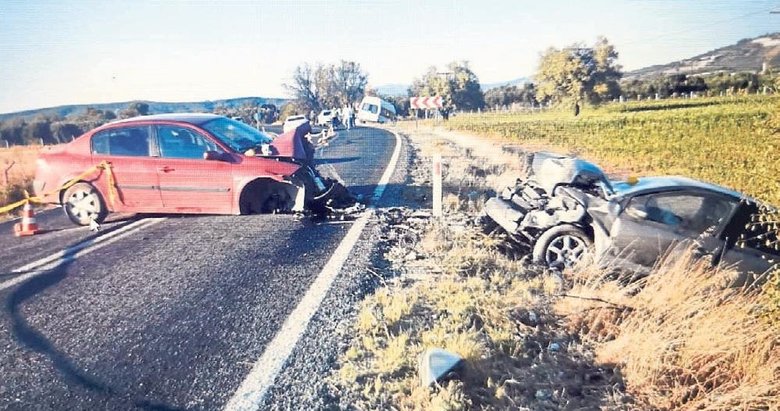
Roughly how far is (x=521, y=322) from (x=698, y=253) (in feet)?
6.97

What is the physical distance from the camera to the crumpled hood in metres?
8.02

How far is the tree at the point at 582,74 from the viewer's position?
209 ft

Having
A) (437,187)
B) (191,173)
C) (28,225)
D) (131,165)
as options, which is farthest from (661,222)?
(28,225)

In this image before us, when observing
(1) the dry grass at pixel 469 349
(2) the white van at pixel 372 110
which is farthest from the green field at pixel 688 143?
(2) the white van at pixel 372 110

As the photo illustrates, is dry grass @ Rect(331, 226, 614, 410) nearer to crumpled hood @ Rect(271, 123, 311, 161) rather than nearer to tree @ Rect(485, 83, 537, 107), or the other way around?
crumpled hood @ Rect(271, 123, 311, 161)

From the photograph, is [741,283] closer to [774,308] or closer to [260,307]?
[774,308]

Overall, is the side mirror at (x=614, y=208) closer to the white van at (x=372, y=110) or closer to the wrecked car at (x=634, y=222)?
the wrecked car at (x=634, y=222)

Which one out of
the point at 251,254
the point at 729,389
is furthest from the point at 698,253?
the point at 251,254

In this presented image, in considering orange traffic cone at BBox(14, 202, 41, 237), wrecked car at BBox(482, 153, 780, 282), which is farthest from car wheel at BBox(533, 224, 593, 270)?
orange traffic cone at BBox(14, 202, 41, 237)

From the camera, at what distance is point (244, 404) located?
2842mm

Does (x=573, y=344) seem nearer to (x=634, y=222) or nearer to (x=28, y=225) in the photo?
(x=634, y=222)

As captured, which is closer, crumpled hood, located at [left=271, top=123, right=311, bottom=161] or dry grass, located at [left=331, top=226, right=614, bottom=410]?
dry grass, located at [left=331, top=226, right=614, bottom=410]

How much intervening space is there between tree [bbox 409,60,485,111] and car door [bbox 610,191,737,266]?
40521 mm

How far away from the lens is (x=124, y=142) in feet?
24.4
